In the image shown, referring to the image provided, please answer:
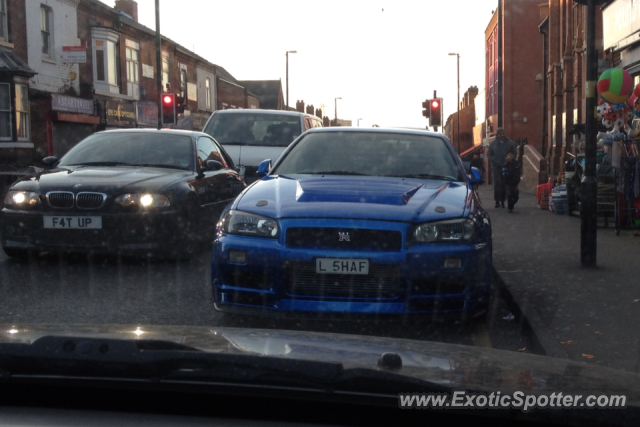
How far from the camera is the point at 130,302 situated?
6.26m

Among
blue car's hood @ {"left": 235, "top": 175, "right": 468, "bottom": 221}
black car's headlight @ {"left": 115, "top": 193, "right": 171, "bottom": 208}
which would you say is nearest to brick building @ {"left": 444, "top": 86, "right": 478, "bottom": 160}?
black car's headlight @ {"left": 115, "top": 193, "right": 171, "bottom": 208}

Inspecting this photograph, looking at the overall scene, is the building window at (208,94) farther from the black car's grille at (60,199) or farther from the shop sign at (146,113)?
the black car's grille at (60,199)

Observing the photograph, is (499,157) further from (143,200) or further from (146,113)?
(146,113)

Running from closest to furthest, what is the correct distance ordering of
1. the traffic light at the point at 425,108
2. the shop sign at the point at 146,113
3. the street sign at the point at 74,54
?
the traffic light at the point at 425,108 < the street sign at the point at 74,54 < the shop sign at the point at 146,113

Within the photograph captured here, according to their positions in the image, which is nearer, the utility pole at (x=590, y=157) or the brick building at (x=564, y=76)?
the utility pole at (x=590, y=157)

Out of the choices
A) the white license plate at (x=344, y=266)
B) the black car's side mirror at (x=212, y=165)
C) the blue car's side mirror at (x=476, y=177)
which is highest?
the black car's side mirror at (x=212, y=165)

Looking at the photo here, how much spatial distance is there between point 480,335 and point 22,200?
16.0ft

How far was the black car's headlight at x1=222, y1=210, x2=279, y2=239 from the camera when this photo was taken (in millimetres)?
5098

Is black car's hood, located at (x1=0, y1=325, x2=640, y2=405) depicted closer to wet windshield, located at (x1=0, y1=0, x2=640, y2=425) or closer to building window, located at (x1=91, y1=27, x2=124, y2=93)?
wet windshield, located at (x1=0, y1=0, x2=640, y2=425)

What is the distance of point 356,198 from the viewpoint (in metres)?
5.30

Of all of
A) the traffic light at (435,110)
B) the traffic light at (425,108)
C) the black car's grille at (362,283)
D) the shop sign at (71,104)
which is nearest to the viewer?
the black car's grille at (362,283)

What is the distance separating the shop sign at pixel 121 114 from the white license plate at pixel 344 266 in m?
28.7

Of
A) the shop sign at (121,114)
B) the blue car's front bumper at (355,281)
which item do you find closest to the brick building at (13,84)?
the shop sign at (121,114)

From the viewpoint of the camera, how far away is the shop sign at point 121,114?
32344mm
